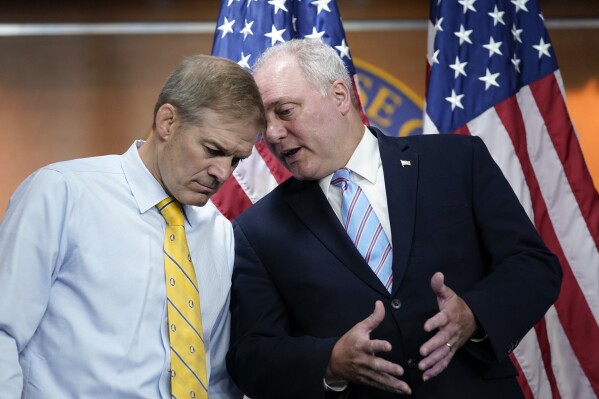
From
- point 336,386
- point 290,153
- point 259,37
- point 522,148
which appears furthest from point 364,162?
point 522,148

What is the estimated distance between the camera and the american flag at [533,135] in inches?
111

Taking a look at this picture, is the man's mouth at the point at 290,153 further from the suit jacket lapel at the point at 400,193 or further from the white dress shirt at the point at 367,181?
the suit jacket lapel at the point at 400,193

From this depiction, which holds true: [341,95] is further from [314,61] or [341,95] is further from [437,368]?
[437,368]

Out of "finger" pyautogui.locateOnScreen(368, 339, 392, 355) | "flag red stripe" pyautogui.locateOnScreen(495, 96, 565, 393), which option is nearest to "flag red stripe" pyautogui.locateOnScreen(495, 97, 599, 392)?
"flag red stripe" pyautogui.locateOnScreen(495, 96, 565, 393)

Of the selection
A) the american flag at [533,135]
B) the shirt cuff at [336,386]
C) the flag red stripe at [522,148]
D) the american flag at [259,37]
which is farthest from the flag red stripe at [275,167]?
the shirt cuff at [336,386]

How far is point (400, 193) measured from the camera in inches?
81.9

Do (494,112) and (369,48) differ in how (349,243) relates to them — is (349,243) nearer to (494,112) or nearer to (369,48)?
(494,112)

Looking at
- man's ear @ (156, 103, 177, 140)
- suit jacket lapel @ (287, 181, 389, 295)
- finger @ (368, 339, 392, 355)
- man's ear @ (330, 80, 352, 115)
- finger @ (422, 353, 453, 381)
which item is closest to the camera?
finger @ (368, 339, 392, 355)

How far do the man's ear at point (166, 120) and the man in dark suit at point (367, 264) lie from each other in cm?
31

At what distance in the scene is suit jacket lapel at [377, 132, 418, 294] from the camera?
1991 mm

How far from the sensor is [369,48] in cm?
390

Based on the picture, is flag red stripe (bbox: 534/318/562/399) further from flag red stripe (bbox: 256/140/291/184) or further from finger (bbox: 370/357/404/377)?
finger (bbox: 370/357/404/377)

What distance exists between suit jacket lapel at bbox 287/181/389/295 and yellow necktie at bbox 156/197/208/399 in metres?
0.33

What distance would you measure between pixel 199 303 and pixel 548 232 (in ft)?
4.66
